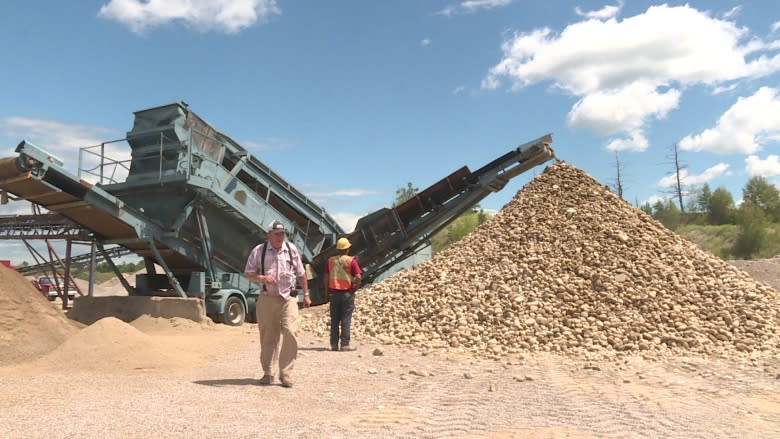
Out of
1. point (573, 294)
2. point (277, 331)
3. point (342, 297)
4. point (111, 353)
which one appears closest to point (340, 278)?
point (342, 297)

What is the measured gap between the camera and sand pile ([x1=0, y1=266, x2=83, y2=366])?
257 inches

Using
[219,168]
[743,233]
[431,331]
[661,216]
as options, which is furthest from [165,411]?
[661,216]

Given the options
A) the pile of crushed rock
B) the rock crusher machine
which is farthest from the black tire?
the pile of crushed rock

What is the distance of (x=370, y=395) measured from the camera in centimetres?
530

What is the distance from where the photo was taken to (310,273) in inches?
521

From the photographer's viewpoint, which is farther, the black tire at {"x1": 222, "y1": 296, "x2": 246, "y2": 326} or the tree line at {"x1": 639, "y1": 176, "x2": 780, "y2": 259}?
the tree line at {"x1": 639, "y1": 176, "x2": 780, "y2": 259}

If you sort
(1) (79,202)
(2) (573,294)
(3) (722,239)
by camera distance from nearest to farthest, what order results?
1. (2) (573,294)
2. (1) (79,202)
3. (3) (722,239)

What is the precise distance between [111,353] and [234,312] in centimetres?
478

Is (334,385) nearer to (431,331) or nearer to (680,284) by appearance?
(431,331)

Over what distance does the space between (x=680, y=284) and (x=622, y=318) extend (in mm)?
1779

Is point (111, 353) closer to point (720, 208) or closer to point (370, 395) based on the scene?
point (370, 395)

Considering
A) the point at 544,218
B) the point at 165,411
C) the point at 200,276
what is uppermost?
the point at 544,218

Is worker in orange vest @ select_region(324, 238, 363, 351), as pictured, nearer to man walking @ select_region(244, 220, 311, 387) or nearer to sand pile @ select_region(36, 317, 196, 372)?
sand pile @ select_region(36, 317, 196, 372)

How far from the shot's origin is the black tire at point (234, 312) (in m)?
10.9
